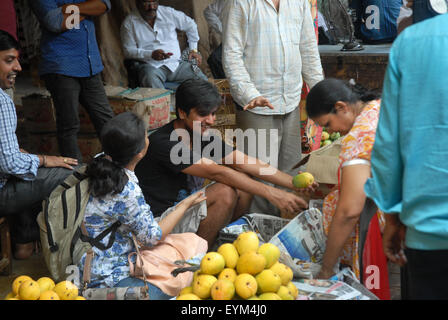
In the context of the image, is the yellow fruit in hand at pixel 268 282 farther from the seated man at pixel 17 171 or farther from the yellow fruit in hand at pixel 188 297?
the seated man at pixel 17 171

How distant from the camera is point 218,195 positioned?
3254 mm

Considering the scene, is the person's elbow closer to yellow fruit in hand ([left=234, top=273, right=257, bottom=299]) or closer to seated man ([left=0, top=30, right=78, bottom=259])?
yellow fruit in hand ([left=234, top=273, right=257, bottom=299])

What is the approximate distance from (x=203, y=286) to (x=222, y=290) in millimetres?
92

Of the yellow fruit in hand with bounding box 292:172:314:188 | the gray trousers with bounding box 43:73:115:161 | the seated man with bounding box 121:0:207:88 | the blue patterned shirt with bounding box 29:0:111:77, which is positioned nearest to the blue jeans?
the yellow fruit in hand with bounding box 292:172:314:188

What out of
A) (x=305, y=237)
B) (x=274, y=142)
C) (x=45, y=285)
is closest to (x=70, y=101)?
(x=274, y=142)

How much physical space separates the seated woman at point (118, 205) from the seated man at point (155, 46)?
2.98 meters

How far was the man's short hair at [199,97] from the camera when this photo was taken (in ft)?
10.1

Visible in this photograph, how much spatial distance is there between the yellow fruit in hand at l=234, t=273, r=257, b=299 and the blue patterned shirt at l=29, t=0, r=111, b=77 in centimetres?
270

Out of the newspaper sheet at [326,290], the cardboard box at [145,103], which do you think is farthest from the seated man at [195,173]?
the cardboard box at [145,103]

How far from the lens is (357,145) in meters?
2.33

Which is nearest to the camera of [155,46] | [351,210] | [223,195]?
[351,210]

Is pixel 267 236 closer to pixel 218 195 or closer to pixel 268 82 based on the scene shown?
pixel 218 195

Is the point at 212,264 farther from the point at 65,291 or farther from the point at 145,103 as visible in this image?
the point at 145,103
